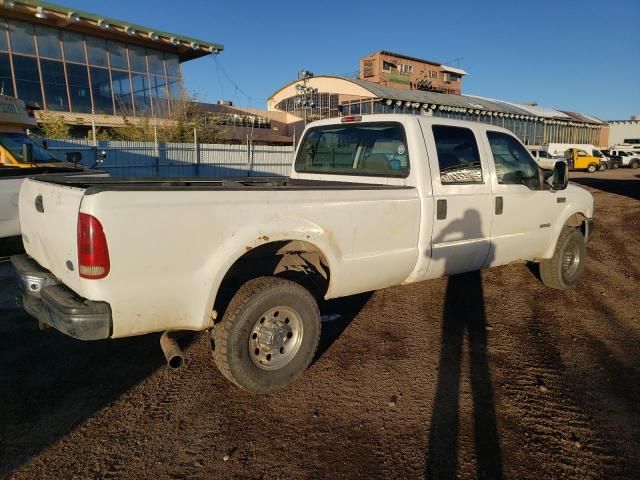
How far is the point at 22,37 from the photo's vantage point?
20797 millimetres

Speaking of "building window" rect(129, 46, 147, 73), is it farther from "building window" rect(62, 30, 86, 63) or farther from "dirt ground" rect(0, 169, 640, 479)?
"dirt ground" rect(0, 169, 640, 479)

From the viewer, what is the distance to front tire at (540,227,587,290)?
5.40 m

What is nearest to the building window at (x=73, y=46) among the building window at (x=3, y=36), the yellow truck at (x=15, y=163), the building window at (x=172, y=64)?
the building window at (x=3, y=36)

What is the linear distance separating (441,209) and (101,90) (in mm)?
24040

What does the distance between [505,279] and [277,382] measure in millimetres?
4118

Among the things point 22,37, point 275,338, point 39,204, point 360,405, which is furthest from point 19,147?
point 22,37

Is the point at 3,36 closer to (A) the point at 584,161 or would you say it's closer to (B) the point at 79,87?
(B) the point at 79,87

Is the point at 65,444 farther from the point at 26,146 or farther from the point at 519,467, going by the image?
the point at 26,146

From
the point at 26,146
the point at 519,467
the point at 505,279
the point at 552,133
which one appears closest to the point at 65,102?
the point at 26,146

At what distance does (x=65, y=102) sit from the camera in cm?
2211

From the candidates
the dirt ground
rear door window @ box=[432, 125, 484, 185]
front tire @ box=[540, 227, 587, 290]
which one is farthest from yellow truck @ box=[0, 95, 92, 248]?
front tire @ box=[540, 227, 587, 290]

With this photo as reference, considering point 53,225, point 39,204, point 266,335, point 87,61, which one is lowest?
point 266,335

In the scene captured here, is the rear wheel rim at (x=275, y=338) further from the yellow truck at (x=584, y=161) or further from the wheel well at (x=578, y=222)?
the yellow truck at (x=584, y=161)

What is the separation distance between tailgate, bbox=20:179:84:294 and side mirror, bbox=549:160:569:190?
14.6 ft
